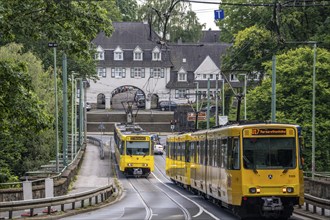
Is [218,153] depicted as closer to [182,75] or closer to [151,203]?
[151,203]

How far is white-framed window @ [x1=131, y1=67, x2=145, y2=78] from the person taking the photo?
131500 mm

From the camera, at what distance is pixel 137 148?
6031 cm

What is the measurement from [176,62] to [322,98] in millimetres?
74438

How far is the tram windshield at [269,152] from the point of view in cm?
2538

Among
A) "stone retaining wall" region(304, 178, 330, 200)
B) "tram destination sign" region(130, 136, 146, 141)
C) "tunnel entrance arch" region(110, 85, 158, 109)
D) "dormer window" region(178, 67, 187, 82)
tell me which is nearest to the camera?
"stone retaining wall" region(304, 178, 330, 200)

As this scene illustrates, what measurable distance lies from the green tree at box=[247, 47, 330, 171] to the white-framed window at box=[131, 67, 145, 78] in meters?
65.3

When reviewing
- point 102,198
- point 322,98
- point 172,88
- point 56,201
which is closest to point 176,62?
point 172,88

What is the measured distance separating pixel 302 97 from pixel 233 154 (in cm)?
3842

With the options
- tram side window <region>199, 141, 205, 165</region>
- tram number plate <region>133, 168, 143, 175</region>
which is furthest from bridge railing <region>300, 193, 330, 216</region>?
tram number plate <region>133, 168, 143, 175</region>

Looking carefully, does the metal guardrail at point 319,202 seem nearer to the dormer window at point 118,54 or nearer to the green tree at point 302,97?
the green tree at point 302,97

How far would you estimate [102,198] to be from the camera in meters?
36.2

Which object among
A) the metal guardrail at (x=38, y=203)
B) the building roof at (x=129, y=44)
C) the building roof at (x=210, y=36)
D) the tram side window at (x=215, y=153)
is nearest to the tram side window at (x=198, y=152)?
the tram side window at (x=215, y=153)

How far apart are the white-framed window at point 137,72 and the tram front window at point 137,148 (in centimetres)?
7111

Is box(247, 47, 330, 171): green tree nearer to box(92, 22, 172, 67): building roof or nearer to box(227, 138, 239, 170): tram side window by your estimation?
box(227, 138, 239, 170): tram side window
